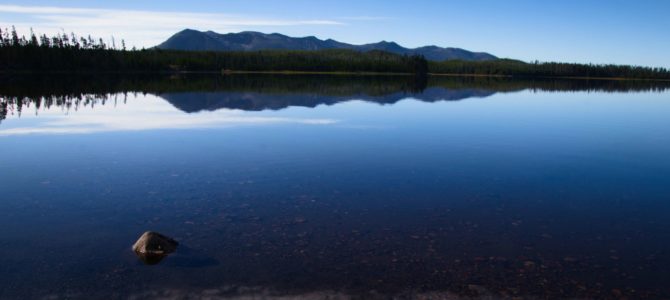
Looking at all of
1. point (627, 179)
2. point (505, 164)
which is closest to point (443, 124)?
point (505, 164)

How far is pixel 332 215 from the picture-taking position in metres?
15.3

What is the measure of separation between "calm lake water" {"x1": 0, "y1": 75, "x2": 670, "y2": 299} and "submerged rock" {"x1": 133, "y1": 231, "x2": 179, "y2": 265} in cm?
30

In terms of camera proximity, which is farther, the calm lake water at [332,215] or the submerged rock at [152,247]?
the submerged rock at [152,247]

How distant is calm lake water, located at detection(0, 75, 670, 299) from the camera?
10852 millimetres

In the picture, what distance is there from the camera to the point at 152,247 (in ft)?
39.5

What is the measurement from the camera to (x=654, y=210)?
16422 millimetres

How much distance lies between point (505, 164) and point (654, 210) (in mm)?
7825

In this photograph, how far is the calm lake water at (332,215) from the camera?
427 inches

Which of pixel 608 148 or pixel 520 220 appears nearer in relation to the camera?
pixel 520 220

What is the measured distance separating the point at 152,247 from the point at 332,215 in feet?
17.8

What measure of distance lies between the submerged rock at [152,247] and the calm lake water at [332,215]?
0.99 feet

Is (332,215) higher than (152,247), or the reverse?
(152,247)

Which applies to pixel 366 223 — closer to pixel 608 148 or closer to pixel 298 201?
pixel 298 201

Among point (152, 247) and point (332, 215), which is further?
point (332, 215)
